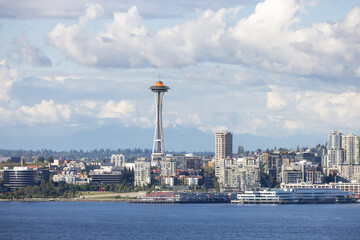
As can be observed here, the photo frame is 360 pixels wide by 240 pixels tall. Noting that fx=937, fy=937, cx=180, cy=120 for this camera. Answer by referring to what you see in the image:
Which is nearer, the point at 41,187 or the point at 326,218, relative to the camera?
the point at 326,218

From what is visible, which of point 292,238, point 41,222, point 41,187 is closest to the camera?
point 292,238

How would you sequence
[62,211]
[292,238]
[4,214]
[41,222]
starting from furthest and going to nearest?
[62,211], [4,214], [41,222], [292,238]

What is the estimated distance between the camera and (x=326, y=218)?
121 m

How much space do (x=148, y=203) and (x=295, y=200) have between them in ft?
87.4

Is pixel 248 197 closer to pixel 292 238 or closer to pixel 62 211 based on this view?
pixel 62 211

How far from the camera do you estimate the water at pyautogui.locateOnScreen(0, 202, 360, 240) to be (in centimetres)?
9612

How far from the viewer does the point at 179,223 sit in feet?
366

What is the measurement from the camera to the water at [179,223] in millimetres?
96125

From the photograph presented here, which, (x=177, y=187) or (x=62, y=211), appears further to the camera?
(x=177, y=187)

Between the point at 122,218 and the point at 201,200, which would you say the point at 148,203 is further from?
the point at 122,218

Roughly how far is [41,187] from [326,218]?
80.7 metres

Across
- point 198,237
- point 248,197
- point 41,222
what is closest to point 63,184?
point 248,197

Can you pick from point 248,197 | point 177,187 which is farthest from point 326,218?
point 177,187

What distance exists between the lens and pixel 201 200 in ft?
562
